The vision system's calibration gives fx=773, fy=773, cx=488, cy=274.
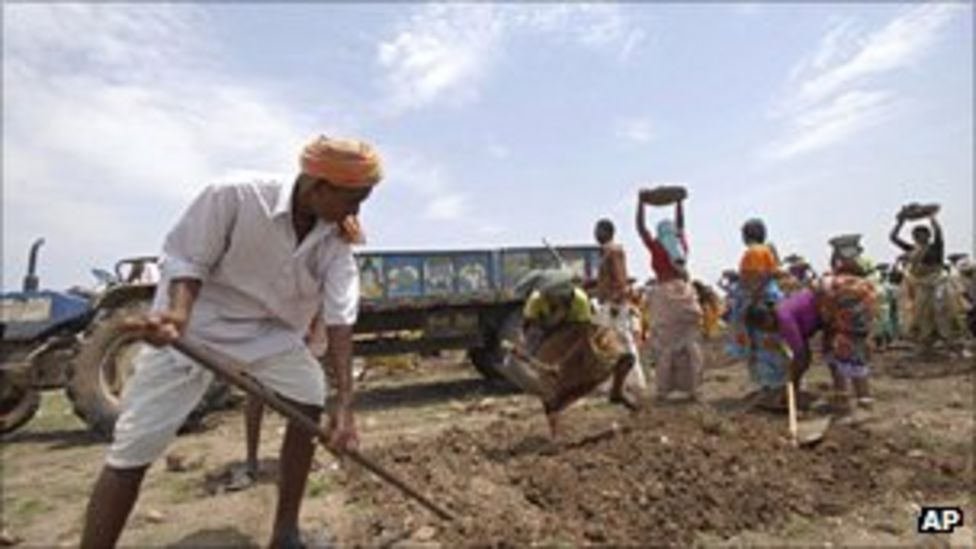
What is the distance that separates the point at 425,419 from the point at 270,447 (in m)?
1.72

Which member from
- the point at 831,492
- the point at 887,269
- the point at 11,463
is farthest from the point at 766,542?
the point at 887,269

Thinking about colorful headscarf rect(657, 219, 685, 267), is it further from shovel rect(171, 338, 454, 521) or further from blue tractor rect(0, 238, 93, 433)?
blue tractor rect(0, 238, 93, 433)

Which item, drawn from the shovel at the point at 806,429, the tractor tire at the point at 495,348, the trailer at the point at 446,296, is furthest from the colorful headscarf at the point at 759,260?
the tractor tire at the point at 495,348

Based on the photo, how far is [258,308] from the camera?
127 inches

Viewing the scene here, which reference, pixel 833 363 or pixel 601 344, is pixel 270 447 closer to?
pixel 601 344

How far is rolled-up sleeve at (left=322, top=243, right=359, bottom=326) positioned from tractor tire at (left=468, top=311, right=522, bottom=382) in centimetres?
588

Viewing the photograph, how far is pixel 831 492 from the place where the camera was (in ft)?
14.2

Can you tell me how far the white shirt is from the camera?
117 inches

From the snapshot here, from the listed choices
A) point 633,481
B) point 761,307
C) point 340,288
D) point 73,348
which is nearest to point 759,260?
point 761,307

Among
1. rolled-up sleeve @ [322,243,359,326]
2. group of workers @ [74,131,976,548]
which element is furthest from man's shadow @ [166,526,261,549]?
rolled-up sleeve @ [322,243,359,326]

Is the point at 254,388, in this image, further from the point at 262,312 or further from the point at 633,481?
the point at 633,481

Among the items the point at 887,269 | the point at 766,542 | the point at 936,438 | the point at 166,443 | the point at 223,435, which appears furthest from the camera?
the point at 887,269

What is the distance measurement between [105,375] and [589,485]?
5.12 m

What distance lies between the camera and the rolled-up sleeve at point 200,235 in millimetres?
2947
